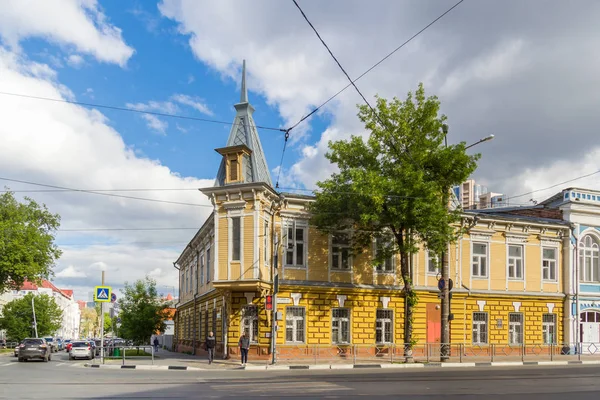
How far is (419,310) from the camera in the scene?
3559 centimetres

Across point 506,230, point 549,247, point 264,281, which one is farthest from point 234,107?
point 549,247

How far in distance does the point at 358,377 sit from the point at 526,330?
830 inches

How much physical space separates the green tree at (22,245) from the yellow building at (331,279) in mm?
19731

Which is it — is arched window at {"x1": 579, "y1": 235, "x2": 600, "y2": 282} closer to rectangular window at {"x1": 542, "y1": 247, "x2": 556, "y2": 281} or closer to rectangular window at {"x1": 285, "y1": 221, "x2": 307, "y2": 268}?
rectangular window at {"x1": 542, "y1": 247, "x2": 556, "y2": 281}

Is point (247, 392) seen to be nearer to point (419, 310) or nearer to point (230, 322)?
point (230, 322)

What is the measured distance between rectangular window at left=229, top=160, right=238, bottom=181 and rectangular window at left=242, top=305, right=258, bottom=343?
656cm

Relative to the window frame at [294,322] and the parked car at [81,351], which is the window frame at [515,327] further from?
the parked car at [81,351]

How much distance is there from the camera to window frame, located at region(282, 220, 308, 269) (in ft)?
107

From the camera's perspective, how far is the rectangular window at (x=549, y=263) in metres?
39.6

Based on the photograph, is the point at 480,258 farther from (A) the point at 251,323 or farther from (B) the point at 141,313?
(B) the point at 141,313

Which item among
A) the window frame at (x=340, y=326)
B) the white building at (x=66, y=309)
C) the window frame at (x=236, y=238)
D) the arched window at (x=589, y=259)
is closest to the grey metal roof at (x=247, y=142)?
the window frame at (x=236, y=238)

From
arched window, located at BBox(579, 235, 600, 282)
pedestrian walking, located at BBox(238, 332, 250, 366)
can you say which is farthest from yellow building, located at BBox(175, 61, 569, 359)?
pedestrian walking, located at BBox(238, 332, 250, 366)

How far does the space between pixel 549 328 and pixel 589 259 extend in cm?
537

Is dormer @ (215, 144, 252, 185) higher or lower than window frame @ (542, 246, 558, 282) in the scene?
higher
